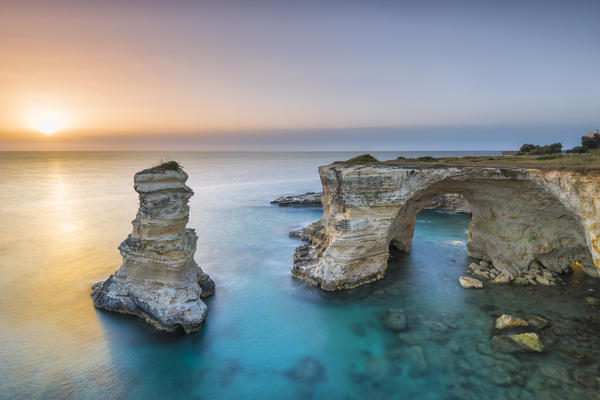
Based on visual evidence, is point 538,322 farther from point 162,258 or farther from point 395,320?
point 162,258

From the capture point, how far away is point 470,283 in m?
16.4

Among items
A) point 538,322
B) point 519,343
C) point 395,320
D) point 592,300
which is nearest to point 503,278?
point 592,300

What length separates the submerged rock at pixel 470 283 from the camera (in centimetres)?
1622

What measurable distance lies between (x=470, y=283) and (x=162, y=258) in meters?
16.0

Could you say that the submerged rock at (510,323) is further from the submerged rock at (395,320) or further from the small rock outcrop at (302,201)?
the small rock outcrop at (302,201)

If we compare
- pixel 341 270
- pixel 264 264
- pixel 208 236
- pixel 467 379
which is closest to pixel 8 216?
pixel 208 236

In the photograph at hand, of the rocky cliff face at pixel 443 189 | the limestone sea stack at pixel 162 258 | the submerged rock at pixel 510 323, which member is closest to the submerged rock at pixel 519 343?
the submerged rock at pixel 510 323

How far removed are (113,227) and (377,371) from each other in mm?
29974

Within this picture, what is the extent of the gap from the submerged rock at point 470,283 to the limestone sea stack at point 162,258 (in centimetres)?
1387

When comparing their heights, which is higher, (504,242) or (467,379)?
(504,242)

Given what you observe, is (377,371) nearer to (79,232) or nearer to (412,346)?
(412,346)

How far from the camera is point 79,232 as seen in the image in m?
28.9

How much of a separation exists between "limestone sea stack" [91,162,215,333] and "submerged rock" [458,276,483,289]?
13869 millimetres

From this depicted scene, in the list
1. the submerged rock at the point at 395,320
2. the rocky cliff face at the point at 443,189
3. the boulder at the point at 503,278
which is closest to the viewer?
the submerged rock at the point at 395,320
